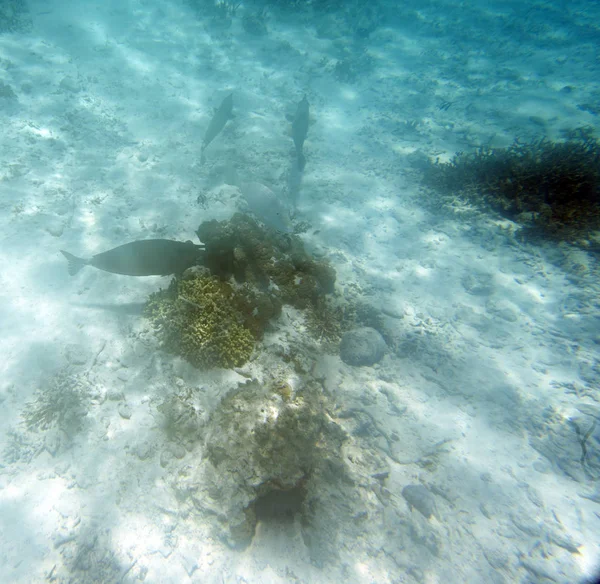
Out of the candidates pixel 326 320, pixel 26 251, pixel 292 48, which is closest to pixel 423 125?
pixel 292 48

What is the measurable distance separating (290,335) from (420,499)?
2933 mm

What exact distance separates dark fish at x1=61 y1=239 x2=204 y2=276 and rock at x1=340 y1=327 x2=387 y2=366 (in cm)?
298

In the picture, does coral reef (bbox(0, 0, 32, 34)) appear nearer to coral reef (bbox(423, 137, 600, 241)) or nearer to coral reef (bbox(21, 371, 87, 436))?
coral reef (bbox(21, 371, 87, 436))

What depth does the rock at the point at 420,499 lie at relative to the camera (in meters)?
4.22

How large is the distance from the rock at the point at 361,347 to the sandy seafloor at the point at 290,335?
232mm

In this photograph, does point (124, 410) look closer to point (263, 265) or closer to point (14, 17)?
point (263, 265)

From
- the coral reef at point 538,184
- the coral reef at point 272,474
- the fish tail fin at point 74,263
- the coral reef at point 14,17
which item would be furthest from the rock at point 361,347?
the coral reef at point 14,17

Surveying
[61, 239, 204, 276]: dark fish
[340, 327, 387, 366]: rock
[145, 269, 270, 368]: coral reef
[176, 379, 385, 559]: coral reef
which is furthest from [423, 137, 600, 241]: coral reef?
[61, 239, 204, 276]: dark fish

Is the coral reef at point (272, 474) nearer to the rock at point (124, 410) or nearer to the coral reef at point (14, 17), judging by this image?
the rock at point (124, 410)

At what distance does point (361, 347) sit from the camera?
5410mm

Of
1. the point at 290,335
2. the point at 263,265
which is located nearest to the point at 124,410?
the point at 290,335

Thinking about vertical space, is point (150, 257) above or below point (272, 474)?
above

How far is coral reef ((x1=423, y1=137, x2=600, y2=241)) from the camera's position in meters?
7.23

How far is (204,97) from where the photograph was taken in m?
11.7
